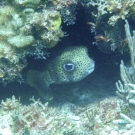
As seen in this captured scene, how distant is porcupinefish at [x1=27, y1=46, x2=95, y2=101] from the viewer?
17.8 feet

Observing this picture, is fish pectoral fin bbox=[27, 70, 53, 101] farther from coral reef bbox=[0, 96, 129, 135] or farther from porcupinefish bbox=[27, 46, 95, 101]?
coral reef bbox=[0, 96, 129, 135]

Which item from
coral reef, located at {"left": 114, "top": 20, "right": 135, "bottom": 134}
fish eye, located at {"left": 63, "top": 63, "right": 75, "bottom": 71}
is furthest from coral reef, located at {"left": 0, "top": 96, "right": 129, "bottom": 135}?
fish eye, located at {"left": 63, "top": 63, "right": 75, "bottom": 71}

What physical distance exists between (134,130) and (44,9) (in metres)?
2.75

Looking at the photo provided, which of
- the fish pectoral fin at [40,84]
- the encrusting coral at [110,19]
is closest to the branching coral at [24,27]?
the encrusting coral at [110,19]

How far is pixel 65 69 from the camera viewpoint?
5496 millimetres

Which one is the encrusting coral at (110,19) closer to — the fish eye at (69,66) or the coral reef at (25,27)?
the coral reef at (25,27)

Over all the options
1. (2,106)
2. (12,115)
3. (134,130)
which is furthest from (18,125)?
(134,130)

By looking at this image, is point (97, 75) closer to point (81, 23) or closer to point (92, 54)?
point (92, 54)

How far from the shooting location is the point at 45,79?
5.56 m

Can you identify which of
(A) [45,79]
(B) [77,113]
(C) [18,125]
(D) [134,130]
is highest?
(A) [45,79]

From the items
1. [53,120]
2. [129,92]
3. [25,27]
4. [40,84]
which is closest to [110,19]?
[129,92]

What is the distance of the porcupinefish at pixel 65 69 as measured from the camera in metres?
5.43

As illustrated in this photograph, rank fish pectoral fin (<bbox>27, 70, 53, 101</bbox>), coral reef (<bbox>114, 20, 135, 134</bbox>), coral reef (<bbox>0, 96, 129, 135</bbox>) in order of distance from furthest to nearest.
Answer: fish pectoral fin (<bbox>27, 70, 53, 101</bbox>), coral reef (<bbox>114, 20, 135, 134</bbox>), coral reef (<bbox>0, 96, 129, 135</bbox>)

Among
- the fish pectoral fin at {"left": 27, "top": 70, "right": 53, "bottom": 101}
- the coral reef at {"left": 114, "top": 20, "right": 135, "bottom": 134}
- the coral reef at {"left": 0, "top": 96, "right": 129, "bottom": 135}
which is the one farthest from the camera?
the fish pectoral fin at {"left": 27, "top": 70, "right": 53, "bottom": 101}
